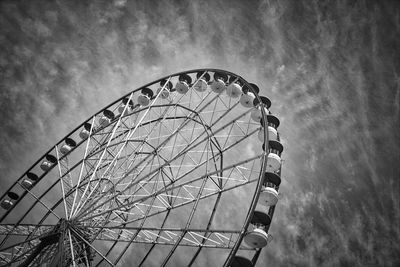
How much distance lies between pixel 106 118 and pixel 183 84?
516 cm

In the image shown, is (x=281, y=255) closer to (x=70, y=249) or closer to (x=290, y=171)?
(x=290, y=171)

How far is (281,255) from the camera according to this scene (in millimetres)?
23453

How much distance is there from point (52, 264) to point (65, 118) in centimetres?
1685

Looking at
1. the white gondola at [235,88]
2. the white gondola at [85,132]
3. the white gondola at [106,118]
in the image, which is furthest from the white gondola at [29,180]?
the white gondola at [235,88]

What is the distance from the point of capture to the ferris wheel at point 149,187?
37.3 feet

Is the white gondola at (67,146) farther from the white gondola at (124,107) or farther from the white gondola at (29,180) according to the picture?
the white gondola at (124,107)

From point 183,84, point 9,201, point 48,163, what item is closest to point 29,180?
point 48,163

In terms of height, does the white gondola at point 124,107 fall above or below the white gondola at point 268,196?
above

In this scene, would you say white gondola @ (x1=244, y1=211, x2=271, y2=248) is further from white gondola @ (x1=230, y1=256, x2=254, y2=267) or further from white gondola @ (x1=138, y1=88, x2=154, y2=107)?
white gondola @ (x1=138, y1=88, x2=154, y2=107)

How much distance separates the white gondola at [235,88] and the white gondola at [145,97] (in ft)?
16.4

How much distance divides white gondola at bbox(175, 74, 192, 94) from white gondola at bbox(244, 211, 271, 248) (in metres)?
9.61

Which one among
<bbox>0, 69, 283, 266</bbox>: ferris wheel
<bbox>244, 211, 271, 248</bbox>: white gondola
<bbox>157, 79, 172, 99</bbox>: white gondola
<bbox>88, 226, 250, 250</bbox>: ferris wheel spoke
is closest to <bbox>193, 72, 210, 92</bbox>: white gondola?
<bbox>0, 69, 283, 266</bbox>: ferris wheel

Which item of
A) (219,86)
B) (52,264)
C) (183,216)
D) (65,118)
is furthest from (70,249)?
(65,118)

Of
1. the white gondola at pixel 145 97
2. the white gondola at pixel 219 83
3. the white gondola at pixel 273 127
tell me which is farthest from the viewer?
the white gondola at pixel 145 97
